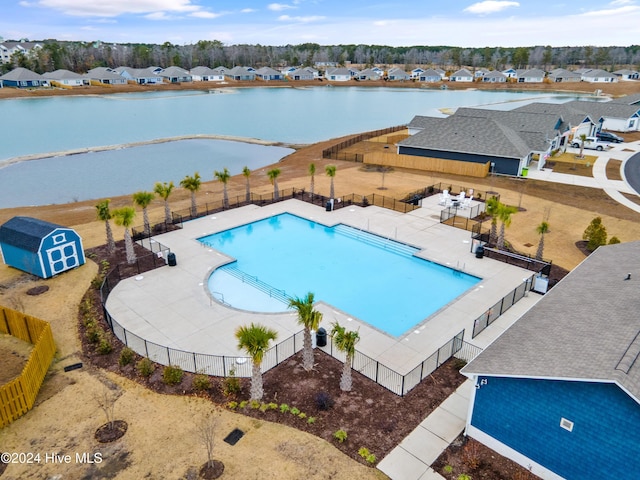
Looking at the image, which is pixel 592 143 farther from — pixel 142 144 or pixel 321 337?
pixel 142 144

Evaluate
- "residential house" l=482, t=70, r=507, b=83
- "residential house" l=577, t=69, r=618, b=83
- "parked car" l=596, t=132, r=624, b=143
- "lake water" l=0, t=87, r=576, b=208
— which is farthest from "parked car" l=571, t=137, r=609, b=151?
"residential house" l=482, t=70, r=507, b=83

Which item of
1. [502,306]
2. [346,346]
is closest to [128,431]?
[346,346]

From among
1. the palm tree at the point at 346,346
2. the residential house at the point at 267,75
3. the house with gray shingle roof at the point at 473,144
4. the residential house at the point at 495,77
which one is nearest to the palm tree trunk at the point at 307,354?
the palm tree at the point at 346,346

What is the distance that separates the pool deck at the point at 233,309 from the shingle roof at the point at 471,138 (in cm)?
2049

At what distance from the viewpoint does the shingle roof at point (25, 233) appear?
24.1 meters

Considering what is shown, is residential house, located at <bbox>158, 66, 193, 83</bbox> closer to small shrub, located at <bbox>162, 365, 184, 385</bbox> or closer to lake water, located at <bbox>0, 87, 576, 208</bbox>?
lake water, located at <bbox>0, 87, 576, 208</bbox>

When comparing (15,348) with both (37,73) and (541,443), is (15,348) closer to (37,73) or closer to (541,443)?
(541,443)

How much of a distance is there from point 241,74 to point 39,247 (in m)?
176

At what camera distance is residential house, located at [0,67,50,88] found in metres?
133

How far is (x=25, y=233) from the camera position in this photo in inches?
974

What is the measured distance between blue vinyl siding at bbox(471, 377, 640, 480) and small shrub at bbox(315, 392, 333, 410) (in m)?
4.88

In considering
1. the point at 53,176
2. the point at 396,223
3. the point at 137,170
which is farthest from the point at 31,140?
the point at 396,223

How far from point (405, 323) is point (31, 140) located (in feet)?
239

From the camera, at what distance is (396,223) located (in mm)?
32844
